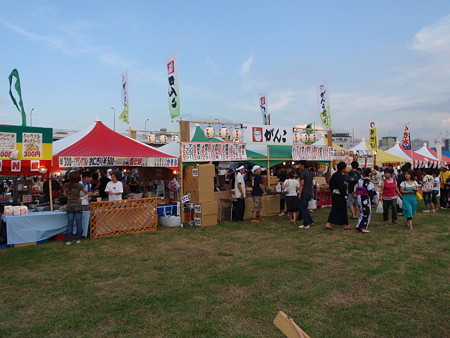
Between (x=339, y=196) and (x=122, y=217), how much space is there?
5.13m

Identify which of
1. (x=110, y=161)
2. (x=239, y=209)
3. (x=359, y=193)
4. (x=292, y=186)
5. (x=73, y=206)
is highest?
(x=110, y=161)

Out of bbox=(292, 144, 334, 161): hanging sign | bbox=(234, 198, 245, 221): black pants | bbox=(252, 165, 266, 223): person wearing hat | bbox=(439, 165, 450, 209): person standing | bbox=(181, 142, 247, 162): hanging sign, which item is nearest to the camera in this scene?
bbox=(181, 142, 247, 162): hanging sign

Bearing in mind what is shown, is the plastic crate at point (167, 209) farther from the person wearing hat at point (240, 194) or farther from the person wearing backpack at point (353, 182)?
the person wearing backpack at point (353, 182)

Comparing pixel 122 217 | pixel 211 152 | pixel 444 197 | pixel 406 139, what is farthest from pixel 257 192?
pixel 406 139

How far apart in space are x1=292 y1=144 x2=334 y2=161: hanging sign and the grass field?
16.3ft

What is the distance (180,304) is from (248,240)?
3415 millimetres

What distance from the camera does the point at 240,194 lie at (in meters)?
9.32

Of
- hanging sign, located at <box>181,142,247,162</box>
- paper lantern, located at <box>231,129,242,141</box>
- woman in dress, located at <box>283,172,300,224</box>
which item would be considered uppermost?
paper lantern, located at <box>231,129,242,141</box>

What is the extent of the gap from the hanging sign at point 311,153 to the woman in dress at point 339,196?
4235 millimetres

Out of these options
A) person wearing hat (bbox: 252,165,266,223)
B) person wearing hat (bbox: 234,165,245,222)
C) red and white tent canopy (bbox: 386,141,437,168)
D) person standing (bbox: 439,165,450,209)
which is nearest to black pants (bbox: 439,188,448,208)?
person standing (bbox: 439,165,450,209)

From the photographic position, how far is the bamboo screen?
24.8ft

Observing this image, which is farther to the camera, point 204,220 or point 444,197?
point 444,197

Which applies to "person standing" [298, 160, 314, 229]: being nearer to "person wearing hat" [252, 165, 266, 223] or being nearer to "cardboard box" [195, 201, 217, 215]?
"person wearing hat" [252, 165, 266, 223]

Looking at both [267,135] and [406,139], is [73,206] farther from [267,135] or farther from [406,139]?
[406,139]
